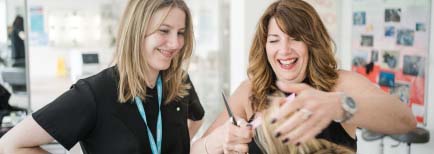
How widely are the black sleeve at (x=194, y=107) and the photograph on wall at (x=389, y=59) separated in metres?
1.76

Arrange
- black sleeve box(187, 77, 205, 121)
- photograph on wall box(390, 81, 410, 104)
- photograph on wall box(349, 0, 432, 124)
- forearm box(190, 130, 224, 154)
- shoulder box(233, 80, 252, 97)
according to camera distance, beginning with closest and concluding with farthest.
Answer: forearm box(190, 130, 224, 154)
shoulder box(233, 80, 252, 97)
black sleeve box(187, 77, 205, 121)
photograph on wall box(349, 0, 432, 124)
photograph on wall box(390, 81, 410, 104)

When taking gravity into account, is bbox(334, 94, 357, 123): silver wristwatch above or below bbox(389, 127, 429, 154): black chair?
above

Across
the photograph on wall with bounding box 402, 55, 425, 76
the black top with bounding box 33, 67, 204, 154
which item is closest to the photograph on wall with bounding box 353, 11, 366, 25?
the photograph on wall with bounding box 402, 55, 425, 76

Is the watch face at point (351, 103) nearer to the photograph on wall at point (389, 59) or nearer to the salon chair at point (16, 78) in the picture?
the photograph on wall at point (389, 59)

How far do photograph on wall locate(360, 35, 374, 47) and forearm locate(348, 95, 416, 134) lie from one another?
8.34 ft

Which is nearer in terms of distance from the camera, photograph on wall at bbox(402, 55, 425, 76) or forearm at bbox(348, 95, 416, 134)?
forearm at bbox(348, 95, 416, 134)

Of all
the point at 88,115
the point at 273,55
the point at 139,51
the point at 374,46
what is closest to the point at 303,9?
the point at 273,55

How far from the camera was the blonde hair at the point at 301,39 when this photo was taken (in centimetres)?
154

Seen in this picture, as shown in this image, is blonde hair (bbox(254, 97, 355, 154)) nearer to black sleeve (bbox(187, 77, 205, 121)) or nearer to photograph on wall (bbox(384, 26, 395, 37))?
→ black sleeve (bbox(187, 77, 205, 121))

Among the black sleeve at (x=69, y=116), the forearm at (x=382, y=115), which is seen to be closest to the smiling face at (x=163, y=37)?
the black sleeve at (x=69, y=116)

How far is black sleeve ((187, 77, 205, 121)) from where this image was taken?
6.96 feet

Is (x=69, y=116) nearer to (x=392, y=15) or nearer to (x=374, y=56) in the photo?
(x=392, y=15)

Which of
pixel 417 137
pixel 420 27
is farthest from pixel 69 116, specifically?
pixel 420 27

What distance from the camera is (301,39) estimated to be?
60.6 inches
